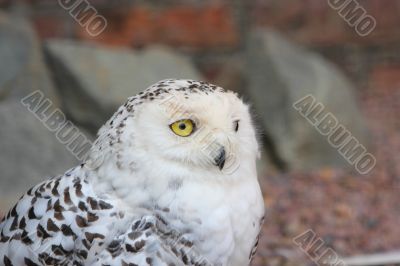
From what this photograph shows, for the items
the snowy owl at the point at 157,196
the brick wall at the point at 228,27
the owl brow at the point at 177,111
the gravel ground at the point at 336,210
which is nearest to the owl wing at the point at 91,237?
the snowy owl at the point at 157,196

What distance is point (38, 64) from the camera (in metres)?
3.68

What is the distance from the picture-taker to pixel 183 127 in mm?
1876

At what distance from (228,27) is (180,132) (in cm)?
256

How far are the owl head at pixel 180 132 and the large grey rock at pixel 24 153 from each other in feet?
4.29

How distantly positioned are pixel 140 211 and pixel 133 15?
2.49 meters

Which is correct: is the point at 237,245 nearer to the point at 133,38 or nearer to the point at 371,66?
the point at 133,38

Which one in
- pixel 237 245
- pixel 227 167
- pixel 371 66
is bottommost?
pixel 237 245

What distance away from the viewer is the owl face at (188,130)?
187cm

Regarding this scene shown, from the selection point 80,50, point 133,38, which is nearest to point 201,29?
point 133,38

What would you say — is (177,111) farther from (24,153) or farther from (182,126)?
(24,153)

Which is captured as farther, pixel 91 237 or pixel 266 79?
pixel 266 79

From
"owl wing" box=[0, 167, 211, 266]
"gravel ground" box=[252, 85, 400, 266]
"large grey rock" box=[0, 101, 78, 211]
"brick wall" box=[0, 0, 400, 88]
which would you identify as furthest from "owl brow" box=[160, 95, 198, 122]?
"brick wall" box=[0, 0, 400, 88]

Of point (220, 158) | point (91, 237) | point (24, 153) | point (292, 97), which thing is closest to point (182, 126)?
point (220, 158)

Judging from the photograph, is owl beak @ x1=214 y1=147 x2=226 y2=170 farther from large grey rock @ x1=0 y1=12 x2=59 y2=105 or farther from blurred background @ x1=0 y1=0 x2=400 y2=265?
large grey rock @ x1=0 y1=12 x2=59 y2=105
